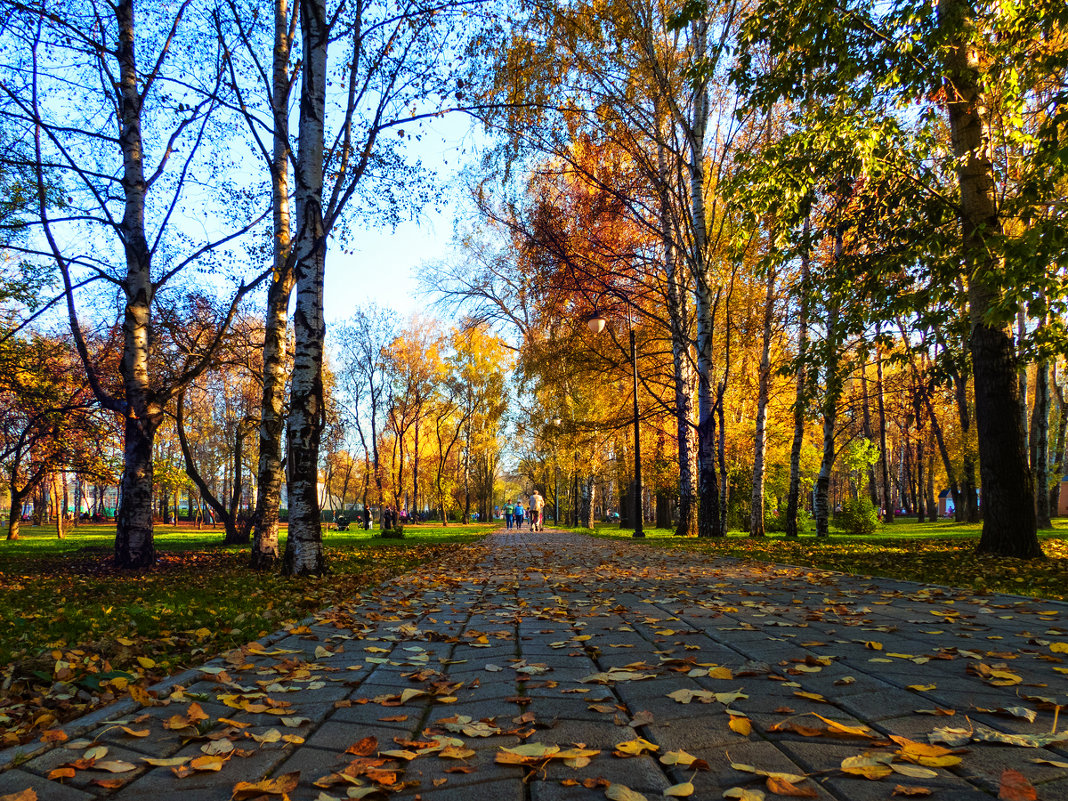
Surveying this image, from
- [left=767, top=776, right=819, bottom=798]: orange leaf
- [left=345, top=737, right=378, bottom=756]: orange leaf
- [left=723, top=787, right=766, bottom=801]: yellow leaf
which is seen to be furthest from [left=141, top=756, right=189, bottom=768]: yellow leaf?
[left=767, top=776, right=819, bottom=798]: orange leaf

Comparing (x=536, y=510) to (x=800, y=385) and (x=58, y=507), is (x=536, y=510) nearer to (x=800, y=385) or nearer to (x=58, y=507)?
(x=800, y=385)

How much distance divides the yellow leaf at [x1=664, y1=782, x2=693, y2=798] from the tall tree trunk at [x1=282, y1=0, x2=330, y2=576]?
687 cm

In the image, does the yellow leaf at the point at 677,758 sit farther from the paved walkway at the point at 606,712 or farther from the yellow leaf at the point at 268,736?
the yellow leaf at the point at 268,736

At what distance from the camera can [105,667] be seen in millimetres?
3143

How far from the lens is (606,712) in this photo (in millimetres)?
2453

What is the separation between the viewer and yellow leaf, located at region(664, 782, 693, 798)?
1.69 meters

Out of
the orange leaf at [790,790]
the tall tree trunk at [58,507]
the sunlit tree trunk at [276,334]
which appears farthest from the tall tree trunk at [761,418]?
the tall tree trunk at [58,507]

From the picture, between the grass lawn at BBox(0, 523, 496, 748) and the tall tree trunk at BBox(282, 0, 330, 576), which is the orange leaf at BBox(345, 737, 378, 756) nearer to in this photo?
the grass lawn at BBox(0, 523, 496, 748)

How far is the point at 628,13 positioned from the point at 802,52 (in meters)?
6.66

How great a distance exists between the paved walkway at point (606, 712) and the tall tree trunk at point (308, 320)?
349 cm

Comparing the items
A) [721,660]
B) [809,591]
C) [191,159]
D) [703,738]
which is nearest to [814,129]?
[809,591]

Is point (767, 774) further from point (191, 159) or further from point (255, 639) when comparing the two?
point (191, 159)

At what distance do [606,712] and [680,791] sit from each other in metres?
0.79

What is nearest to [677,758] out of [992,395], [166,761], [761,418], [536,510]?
[166,761]
